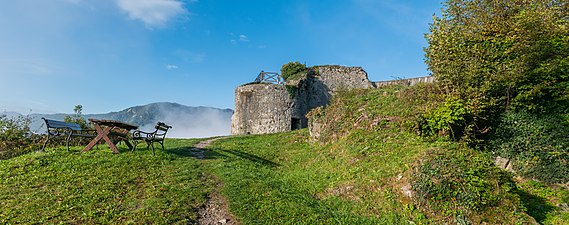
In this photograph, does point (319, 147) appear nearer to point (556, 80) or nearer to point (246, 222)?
point (246, 222)

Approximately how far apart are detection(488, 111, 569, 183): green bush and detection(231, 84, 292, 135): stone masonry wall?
15452 millimetres

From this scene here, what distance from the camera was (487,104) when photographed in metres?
10.0

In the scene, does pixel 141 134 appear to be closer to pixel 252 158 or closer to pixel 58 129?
pixel 58 129

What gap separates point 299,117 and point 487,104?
51.0 feet

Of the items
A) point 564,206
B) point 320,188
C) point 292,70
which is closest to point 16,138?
point 320,188

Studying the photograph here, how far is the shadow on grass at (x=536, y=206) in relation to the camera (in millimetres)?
7068

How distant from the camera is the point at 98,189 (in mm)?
6340

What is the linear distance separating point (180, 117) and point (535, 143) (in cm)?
8753

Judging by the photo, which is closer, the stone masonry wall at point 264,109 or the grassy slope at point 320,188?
the grassy slope at point 320,188

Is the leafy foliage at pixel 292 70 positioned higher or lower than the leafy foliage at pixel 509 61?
higher

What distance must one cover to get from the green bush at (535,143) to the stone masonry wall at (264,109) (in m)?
15.5

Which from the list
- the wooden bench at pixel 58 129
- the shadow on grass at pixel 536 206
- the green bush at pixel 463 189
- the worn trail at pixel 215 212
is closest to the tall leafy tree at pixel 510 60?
the shadow on grass at pixel 536 206

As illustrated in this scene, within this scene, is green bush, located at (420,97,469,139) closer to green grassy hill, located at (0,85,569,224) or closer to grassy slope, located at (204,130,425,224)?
green grassy hill, located at (0,85,569,224)

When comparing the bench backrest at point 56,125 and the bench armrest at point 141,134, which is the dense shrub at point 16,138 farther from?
the bench armrest at point 141,134
